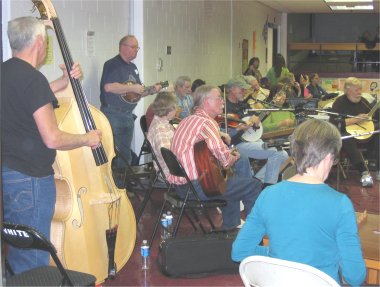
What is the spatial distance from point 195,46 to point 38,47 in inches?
228

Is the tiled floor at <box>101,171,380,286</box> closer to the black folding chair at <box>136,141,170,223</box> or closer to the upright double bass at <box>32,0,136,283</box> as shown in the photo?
the black folding chair at <box>136,141,170,223</box>

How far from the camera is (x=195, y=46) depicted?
8344 millimetres

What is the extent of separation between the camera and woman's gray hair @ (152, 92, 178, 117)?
449 centimetres

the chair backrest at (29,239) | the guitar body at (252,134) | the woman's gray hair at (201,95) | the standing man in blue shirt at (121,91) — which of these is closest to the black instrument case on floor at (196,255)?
the woman's gray hair at (201,95)

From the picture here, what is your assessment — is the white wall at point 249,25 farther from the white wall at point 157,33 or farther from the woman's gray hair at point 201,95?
the woman's gray hair at point 201,95

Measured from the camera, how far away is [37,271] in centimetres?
238

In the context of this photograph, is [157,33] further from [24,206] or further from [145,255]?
[24,206]

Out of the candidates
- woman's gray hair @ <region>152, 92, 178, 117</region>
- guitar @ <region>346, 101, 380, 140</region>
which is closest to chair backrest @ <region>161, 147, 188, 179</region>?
woman's gray hair @ <region>152, 92, 178, 117</region>

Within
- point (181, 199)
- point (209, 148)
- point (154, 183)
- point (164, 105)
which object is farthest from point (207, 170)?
point (154, 183)

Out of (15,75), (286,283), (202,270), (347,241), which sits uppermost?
(15,75)

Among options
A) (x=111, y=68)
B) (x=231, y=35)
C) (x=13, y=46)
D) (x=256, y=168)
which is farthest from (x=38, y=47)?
(x=231, y=35)

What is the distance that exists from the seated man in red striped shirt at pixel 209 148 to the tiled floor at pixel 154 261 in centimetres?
50

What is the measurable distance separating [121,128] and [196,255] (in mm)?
2179

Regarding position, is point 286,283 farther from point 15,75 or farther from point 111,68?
point 111,68
